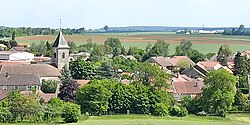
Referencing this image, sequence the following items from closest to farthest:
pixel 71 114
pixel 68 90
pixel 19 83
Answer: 1. pixel 71 114
2. pixel 68 90
3. pixel 19 83

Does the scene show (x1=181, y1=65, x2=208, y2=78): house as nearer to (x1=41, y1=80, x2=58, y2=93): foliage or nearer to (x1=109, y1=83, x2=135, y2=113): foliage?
(x1=41, y1=80, x2=58, y2=93): foliage

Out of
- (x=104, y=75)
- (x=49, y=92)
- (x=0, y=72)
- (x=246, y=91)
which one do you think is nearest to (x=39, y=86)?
(x=49, y=92)

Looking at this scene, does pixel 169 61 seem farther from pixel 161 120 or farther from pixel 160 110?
pixel 161 120

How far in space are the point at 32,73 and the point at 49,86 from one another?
12.9 feet

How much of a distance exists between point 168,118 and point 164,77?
21.8 feet

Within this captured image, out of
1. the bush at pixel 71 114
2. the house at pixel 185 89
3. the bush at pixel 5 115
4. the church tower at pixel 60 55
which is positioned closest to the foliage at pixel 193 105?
the house at pixel 185 89

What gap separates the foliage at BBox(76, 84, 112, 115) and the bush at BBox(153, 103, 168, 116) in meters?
4.01

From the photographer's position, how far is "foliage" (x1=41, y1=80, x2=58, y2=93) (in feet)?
165

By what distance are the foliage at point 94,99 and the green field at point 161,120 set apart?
1.23 meters

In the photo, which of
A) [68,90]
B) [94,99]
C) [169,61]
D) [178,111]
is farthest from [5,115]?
[169,61]

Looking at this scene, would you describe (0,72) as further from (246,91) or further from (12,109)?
(246,91)

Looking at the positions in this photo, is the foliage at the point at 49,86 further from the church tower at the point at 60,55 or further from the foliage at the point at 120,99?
the foliage at the point at 120,99

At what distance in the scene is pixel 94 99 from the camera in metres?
42.7

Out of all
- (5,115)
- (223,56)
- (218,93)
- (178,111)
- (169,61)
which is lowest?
(178,111)
